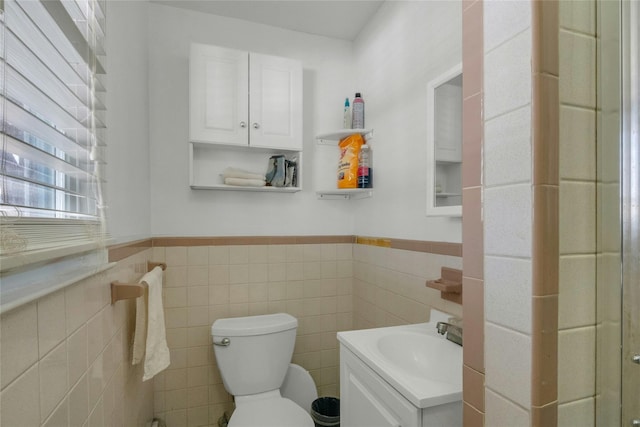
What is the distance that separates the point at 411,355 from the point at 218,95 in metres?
1.62

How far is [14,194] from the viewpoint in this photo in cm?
50

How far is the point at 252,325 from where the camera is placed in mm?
1748

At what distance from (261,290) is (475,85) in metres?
1.66

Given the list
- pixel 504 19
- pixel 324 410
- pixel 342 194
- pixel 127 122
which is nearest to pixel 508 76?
pixel 504 19

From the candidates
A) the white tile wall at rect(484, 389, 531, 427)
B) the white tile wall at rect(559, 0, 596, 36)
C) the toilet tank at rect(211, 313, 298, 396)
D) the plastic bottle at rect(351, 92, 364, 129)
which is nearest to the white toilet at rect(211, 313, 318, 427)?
the toilet tank at rect(211, 313, 298, 396)

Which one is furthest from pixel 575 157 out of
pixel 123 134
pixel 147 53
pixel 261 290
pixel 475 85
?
pixel 147 53

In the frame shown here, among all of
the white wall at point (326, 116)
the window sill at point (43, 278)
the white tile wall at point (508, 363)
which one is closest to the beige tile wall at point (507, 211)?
the white tile wall at point (508, 363)

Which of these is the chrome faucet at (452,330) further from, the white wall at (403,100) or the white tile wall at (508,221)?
the white tile wall at (508,221)

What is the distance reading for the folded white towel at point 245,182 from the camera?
1799mm

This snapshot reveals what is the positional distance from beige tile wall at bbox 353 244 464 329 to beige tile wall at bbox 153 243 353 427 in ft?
0.49

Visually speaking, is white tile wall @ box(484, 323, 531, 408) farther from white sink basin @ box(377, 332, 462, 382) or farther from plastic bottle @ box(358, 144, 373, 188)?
plastic bottle @ box(358, 144, 373, 188)

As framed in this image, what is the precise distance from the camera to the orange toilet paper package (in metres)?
1.87

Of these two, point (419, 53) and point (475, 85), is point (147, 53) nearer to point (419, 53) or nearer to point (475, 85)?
point (419, 53)

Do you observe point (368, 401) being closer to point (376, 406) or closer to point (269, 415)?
point (376, 406)
